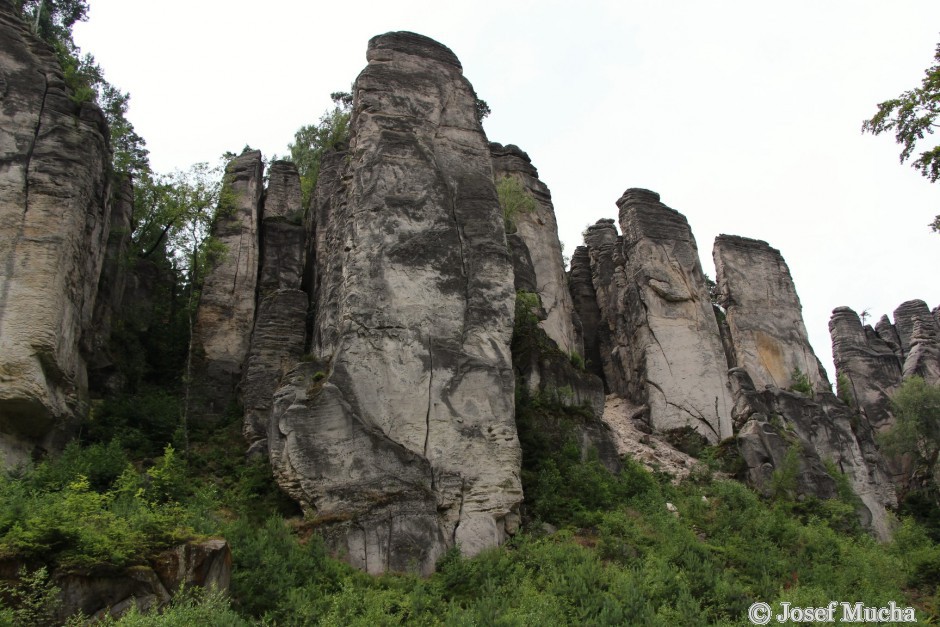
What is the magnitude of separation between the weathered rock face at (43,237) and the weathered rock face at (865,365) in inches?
1039

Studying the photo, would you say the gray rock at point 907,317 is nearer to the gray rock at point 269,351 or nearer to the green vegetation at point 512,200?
the green vegetation at point 512,200

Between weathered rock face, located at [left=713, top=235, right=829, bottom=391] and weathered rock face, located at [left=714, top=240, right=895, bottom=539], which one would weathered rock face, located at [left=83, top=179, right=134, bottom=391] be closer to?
weathered rock face, located at [left=714, top=240, right=895, bottom=539]

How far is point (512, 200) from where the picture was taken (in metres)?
28.3

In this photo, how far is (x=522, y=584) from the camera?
14945mm

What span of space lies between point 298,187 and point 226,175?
213 centimetres

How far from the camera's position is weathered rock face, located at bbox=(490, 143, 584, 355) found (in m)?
27.1

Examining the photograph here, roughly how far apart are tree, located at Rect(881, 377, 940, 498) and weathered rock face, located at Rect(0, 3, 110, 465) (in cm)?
2532

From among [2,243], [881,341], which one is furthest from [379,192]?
[881,341]

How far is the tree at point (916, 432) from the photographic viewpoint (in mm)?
31047

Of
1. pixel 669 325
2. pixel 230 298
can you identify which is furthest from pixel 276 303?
pixel 669 325

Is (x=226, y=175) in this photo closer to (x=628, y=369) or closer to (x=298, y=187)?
(x=298, y=187)

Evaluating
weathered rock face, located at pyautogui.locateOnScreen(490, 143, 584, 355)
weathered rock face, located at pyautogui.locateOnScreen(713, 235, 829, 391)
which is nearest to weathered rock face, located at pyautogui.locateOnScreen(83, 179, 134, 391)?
weathered rock face, located at pyautogui.locateOnScreen(490, 143, 584, 355)

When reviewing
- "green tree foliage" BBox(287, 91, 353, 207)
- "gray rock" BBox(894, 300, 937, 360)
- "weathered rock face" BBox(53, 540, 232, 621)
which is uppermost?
"green tree foliage" BBox(287, 91, 353, 207)

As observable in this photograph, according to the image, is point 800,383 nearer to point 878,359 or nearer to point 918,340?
point 878,359
